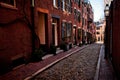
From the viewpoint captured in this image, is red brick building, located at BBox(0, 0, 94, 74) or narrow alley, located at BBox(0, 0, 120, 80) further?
red brick building, located at BBox(0, 0, 94, 74)

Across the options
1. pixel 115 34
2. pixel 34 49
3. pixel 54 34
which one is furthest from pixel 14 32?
pixel 54 34

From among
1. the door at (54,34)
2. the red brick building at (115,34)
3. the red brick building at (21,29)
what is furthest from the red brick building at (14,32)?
the door at (54,34)

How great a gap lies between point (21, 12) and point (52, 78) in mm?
4256

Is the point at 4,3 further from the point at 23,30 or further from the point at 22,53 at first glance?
the point at 22,53

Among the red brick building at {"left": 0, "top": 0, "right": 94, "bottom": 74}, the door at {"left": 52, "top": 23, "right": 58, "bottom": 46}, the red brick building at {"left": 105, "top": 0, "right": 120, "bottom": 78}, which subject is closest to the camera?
the red brick building at {"left": 105, "top": 0, "right": 120, "bottom": 78}

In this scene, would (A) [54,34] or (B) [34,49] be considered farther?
(A) [54,34]

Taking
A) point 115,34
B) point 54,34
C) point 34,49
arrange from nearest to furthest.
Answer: point 115,34, point 34,49, point 54,34

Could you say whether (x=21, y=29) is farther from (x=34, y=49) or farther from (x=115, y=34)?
(x=115, y=34)

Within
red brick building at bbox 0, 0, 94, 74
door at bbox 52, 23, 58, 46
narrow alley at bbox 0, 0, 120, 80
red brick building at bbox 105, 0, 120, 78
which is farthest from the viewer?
door at bbox 52, 23, 58, 46

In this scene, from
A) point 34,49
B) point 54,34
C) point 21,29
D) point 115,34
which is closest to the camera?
point 115,34

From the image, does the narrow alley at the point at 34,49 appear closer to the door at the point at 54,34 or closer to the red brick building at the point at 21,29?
the red brick building at the point at 21,29

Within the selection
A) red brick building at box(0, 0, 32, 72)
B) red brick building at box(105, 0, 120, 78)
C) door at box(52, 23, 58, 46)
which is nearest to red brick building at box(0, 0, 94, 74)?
red brick building at box(0, 0, 32, 72)

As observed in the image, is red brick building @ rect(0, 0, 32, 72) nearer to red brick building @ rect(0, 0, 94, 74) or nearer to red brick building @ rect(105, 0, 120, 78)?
red brick building @ rect(0, 0, 94, 74)

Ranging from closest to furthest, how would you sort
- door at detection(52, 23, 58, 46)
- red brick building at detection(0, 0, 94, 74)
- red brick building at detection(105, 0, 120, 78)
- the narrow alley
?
red brick building at detection(105, 0, 120, 78)
the narrow alley
red brick building at detection(0, 0, 94, 74)
door at detection(52, 23, 58, 46)
